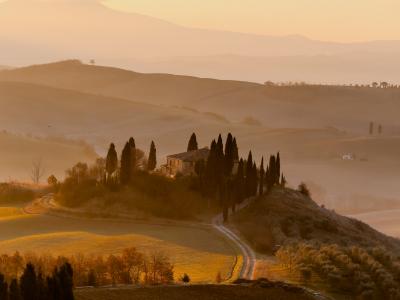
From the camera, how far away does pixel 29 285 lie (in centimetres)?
3694

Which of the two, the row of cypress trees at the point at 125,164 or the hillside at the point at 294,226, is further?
the row of cypress trees at the point at 125,164

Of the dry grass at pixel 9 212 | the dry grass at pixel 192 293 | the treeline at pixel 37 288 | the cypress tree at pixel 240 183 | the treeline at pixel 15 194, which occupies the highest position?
the cypress tree at pixel 240 183

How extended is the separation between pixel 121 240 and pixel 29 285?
101 feet

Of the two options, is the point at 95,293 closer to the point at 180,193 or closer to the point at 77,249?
the point at 77,249

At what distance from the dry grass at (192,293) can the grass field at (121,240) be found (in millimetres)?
6857

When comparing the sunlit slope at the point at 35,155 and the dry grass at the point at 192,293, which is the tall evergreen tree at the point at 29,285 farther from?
the sunlit slope at the point at 35,155

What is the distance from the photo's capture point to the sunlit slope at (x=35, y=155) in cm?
15818

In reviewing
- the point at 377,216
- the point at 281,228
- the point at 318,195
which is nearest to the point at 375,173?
the point at 318,195

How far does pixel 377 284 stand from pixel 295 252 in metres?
8.72

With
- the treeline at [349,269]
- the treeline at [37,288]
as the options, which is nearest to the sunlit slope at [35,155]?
the treeline at [349,269]

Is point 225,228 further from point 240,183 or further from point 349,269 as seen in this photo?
point 349,269

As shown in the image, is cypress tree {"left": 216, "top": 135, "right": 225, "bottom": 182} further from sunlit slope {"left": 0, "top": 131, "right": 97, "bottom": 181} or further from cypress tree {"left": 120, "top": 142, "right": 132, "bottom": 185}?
sunlit slope {"left": 0, "top": 131, "right": 97, "bottom": 181}

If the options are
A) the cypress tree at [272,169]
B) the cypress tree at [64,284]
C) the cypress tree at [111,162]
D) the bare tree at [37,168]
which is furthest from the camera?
the bare tree at [37,168]

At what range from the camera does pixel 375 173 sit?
171 meters
